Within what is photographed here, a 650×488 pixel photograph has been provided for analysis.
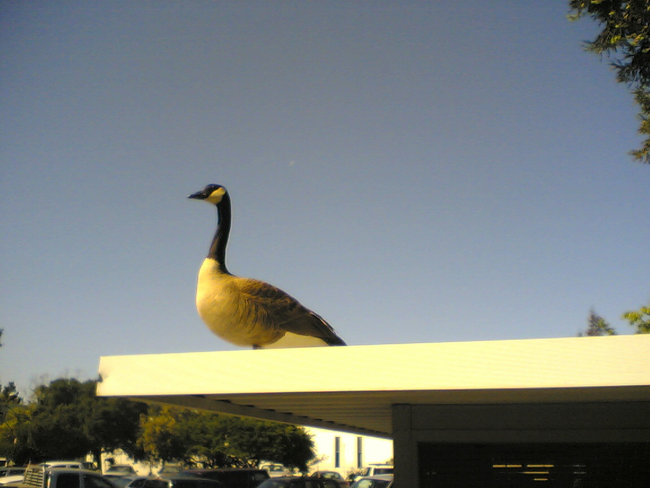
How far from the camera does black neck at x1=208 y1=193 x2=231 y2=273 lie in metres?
5.89

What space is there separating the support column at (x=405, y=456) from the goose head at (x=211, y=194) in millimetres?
3057

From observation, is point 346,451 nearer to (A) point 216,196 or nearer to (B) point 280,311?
(A) point 216,196

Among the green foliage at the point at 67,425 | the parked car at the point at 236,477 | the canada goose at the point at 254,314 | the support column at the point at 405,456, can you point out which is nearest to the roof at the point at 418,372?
the support column at the point at 405,456

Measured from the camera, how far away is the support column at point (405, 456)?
4.85 meters

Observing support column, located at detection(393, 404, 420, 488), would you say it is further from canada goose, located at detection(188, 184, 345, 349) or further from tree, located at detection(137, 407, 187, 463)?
Answer: tree, located at detection(137, 407, 187, 463)

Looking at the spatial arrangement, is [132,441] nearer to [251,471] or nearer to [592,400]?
[251,471]

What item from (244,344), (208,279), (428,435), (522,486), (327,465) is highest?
(208,279)

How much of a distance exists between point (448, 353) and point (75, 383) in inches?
1797

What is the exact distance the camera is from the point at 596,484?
4.57 meters

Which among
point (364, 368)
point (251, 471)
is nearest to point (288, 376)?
point (364, 368)

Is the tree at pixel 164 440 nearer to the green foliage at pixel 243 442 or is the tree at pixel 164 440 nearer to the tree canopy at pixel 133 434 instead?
the tree canopy at pixel 133 434

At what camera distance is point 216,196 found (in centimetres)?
643

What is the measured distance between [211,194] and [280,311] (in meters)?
1.81

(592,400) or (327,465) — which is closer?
(592,400)
